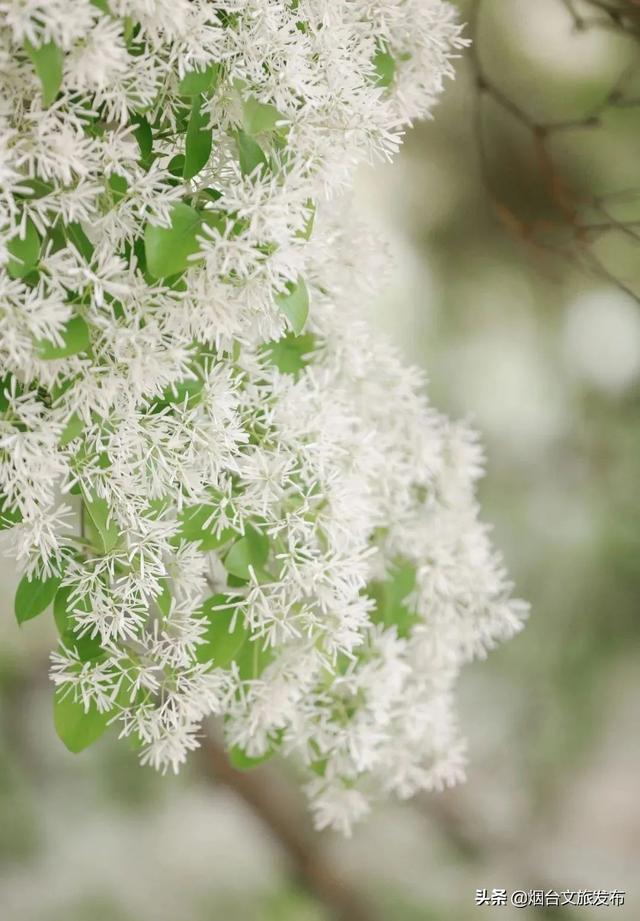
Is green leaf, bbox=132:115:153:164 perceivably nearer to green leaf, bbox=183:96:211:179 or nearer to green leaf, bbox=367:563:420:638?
green leaf, bbox=183:96:211:179

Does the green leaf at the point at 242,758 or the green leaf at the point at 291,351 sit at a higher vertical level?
the green leaf at the point at 291,351

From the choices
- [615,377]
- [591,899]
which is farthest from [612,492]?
[591,899]

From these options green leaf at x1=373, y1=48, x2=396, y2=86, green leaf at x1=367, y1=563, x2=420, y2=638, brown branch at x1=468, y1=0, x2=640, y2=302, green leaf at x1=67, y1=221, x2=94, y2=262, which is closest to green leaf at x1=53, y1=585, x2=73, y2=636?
green leaf at x1=67, y1=221, x2=94, y2=262

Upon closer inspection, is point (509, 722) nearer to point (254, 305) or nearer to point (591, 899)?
point (591, 899)

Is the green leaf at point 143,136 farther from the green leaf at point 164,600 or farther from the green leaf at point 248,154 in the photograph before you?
the green leaf at point 164,600

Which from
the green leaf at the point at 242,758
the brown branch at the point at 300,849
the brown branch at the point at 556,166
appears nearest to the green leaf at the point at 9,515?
the green leaf at the point at 242,758

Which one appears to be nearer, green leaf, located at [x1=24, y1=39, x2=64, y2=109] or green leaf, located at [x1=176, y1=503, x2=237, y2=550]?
green leaf, located at [x1=24, y1=39, x2=64, y2=109]

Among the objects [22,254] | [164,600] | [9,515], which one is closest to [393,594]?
[164,600]
